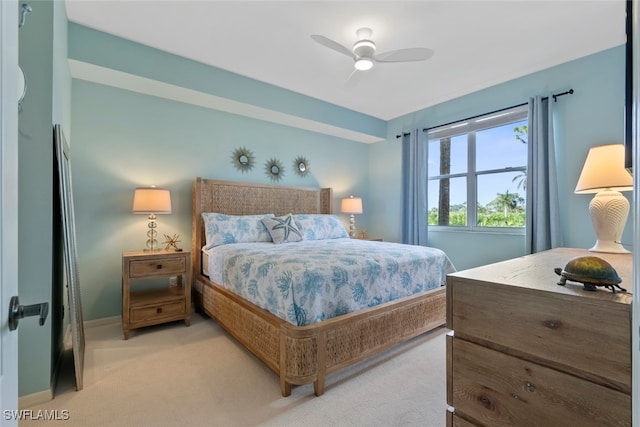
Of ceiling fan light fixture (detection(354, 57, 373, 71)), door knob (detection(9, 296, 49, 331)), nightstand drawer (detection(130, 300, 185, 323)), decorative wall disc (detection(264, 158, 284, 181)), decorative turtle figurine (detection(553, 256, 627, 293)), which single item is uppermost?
ceiling fan light fixture (detection(354, 57, 373, 71))

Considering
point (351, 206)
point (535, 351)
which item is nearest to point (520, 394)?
point (535, 351)

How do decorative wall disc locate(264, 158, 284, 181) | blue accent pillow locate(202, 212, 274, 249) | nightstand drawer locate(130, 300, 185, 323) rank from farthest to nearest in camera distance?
decorative wall disc locate(264, 158, 284, 181), blue accent pillow locate(202, 212, 274, 249), nightstand drawer locate(130, 300, 185, 323)

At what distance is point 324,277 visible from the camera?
6.39 ft

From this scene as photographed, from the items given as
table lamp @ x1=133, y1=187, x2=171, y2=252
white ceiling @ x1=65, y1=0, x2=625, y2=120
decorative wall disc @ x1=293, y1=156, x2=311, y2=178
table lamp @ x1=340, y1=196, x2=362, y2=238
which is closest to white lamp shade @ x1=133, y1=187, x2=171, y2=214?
table lamp @ x1=133, y1=187, x2=171, y2=252

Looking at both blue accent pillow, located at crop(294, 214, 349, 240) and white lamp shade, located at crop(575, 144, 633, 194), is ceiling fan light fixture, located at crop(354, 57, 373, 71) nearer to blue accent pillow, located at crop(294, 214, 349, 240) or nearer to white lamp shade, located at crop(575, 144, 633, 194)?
white lamp shade, located at crop(575, 144, 633, 194)

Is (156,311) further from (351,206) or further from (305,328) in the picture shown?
(351,206)

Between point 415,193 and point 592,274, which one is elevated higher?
point 415,193

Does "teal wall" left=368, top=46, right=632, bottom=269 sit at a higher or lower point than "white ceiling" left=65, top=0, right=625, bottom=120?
lower

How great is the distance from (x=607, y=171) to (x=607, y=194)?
0.24 meters

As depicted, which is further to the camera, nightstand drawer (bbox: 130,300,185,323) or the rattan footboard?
nightstand drawer (bbox: 130,300,185,323)

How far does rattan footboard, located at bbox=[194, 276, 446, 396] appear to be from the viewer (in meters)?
1.76

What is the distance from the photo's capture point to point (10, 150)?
0.67 metres

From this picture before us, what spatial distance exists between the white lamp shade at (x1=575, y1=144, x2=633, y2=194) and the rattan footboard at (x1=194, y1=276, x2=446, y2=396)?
1389 mm

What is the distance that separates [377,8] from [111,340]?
142 inches
